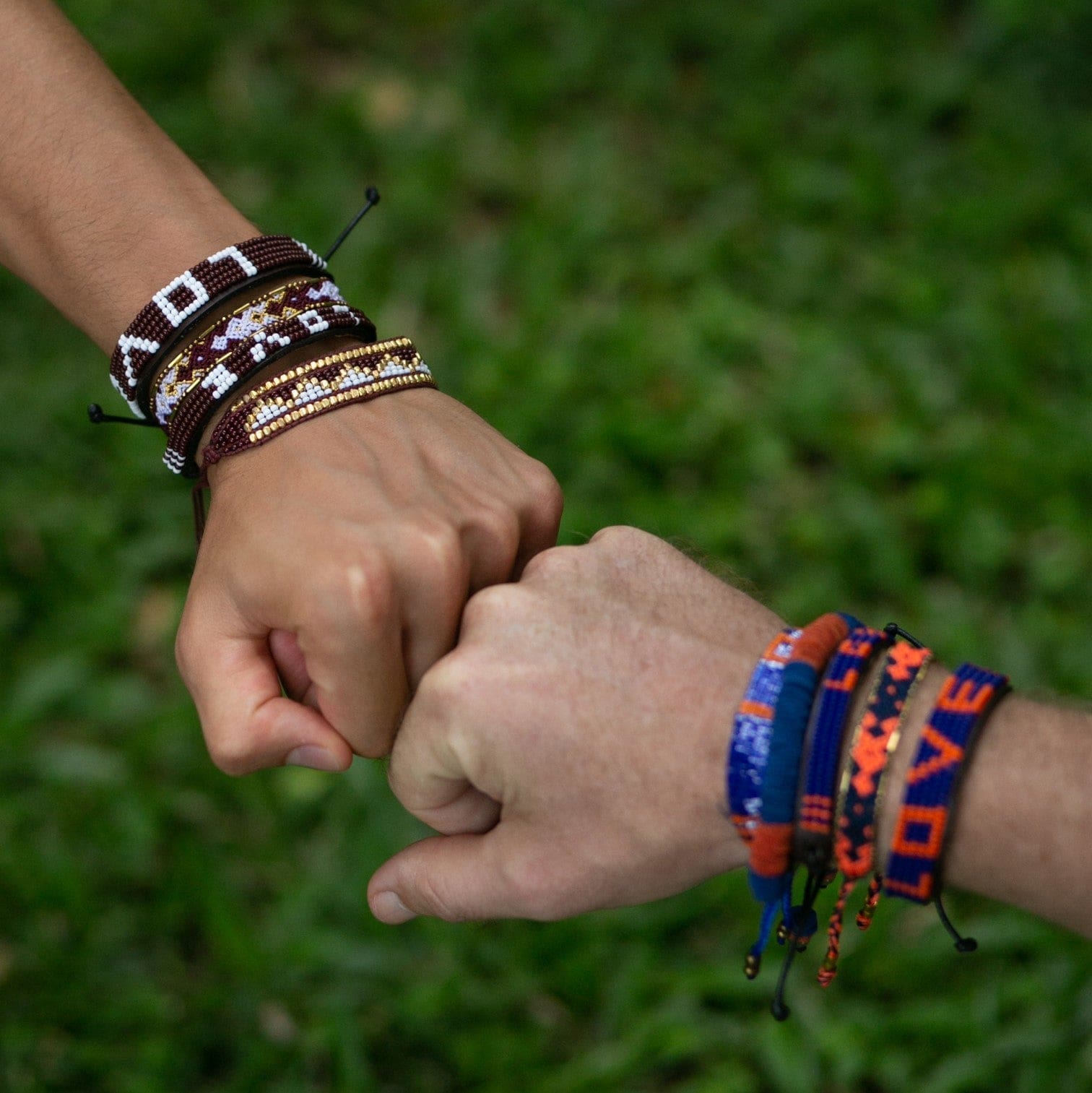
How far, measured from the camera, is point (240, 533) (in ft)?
6.14

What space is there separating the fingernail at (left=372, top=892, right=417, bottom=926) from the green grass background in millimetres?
1073

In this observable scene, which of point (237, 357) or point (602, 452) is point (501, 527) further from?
point (602, 452)

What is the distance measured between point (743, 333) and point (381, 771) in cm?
200

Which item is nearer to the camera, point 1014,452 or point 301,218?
point 1014,452

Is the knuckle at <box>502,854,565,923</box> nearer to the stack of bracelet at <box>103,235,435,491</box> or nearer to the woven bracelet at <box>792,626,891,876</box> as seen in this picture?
the woven bracelet at <box>792,626,891,876</box>

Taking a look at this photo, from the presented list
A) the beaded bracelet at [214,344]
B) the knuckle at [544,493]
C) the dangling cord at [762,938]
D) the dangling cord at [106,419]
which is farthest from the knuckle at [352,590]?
the dangling cord at [762,938]

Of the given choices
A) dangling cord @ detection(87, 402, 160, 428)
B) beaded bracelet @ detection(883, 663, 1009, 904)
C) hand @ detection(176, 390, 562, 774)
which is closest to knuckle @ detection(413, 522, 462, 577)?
hand @ detection(176, 390, 562, 774)

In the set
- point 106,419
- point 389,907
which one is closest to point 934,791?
point 389,907

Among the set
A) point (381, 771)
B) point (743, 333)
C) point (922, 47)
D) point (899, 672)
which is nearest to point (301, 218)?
point (743, 333)

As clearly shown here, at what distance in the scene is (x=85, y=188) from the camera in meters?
2.08

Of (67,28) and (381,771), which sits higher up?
(67,28)

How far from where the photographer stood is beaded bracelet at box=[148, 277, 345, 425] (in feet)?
6.56

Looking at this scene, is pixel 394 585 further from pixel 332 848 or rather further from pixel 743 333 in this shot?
pixel 743 333

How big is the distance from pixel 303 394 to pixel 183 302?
10.9 inches
